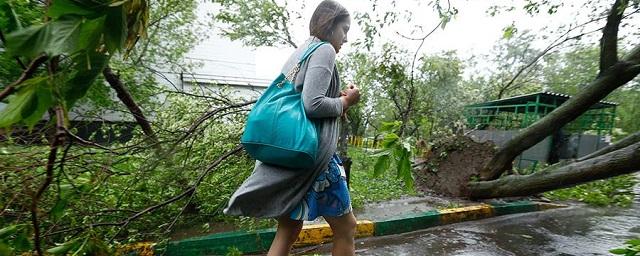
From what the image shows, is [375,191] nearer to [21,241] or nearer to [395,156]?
[395,156]

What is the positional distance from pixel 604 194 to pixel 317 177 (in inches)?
311

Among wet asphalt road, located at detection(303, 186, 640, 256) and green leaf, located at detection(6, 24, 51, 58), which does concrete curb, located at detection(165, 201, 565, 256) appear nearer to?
wet asphalt road, located at detection(303, 186, 640, 256)

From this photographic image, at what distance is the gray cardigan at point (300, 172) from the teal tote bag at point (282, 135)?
6cm

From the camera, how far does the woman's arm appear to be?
61.4 inches

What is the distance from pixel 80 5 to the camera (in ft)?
1.62

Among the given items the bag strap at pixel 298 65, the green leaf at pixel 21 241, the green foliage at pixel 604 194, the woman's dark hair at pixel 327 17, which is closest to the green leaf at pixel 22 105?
the green leaf at pixel 21 241

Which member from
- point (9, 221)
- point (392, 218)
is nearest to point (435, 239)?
point (392, 218)

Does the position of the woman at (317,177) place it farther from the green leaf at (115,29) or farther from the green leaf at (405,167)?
the green leaf at (115,29)

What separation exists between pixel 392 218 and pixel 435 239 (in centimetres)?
54

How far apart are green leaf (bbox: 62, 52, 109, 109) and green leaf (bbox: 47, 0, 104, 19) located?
9cm

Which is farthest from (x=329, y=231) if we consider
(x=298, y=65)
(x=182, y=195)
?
(x=298, y=65)

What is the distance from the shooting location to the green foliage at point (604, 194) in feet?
21.1

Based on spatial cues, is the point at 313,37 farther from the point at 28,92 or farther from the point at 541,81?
the point at 541,81

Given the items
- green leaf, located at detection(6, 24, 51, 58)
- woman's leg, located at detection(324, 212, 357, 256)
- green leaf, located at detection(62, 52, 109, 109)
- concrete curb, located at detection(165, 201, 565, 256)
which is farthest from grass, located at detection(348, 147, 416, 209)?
green leaf, located at detection(6, 24, 51, 58)
